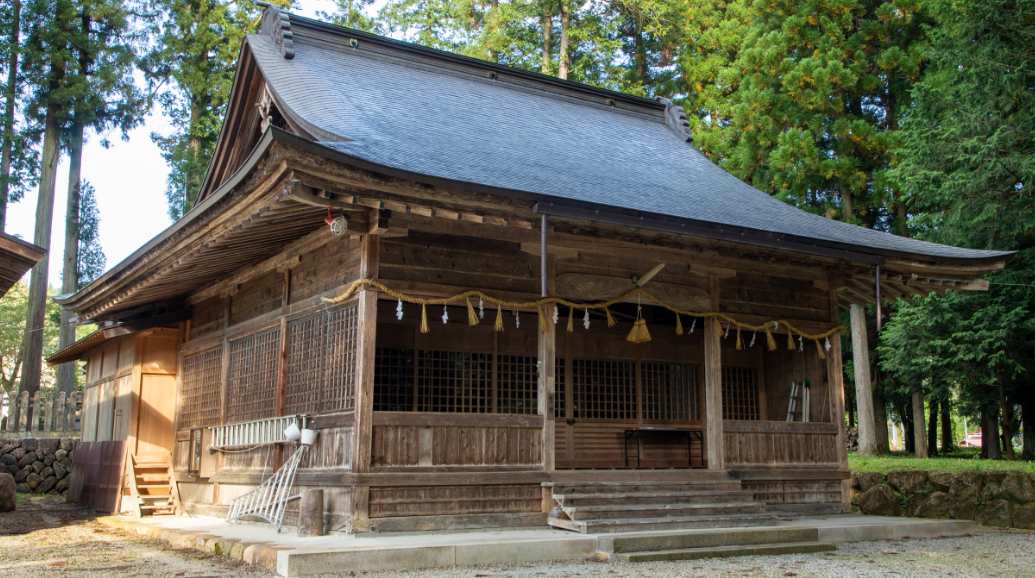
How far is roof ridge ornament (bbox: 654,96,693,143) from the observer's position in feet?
50.3

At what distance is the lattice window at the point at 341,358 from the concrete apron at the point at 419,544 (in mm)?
1344

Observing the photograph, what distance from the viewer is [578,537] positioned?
7.26 m

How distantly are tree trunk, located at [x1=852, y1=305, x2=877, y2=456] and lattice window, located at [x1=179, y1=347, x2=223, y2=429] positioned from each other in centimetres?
1430

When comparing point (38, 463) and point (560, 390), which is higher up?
point (560, 390)

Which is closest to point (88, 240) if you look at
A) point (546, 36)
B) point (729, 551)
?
point (546, 36)

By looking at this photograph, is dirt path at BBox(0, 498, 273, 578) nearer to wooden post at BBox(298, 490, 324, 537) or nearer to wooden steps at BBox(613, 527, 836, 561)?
wooden post at BBox(298, 490, 324, 537)

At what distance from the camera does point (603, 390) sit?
1229cm

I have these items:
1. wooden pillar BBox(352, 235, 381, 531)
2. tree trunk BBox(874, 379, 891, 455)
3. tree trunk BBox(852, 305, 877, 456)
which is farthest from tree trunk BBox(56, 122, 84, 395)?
tree trunk BBox(874, 379, 891, 455)

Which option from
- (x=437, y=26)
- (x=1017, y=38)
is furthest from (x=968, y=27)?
(x=437, y=26)

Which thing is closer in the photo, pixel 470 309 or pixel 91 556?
pixel 91 556

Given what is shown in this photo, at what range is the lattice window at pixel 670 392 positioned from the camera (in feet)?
40.4

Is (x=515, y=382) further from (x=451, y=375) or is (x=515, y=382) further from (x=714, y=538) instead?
(x=714, y=538)

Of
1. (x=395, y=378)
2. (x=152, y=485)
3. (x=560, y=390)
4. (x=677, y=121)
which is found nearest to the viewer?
(x=395, y=378)

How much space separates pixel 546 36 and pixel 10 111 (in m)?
16.4
